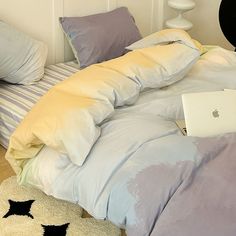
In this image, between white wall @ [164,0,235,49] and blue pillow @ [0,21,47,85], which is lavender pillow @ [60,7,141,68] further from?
white wall @ [164,0,235,49]

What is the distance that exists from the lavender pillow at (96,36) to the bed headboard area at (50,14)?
74 mm

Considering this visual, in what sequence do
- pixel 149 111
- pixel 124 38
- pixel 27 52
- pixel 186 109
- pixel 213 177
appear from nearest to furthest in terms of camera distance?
1. pixel 213 177
2. pixel 186 109
3. pixel 149 111
4. pixel 27 52
5. pixel 124 38

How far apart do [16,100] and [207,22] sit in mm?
2042

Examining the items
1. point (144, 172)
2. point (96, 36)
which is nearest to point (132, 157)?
point (144, 172)

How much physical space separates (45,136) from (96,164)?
0.21 metres

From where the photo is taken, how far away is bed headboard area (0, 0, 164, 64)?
90.0 inches

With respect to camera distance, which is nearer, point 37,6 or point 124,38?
point 37,6

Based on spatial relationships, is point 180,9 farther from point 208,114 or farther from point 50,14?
point 208,114

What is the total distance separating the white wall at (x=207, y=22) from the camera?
3391mm

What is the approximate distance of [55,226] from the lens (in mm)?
1567

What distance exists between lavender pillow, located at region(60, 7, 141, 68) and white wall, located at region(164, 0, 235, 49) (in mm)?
908

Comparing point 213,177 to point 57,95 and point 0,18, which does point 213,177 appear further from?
point 0,18

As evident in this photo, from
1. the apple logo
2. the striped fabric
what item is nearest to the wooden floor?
the striped fabric

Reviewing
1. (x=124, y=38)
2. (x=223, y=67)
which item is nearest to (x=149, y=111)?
(x=223, y=67)
